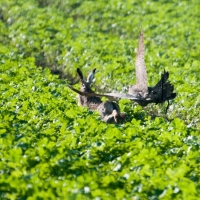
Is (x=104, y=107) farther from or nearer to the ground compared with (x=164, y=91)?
nearer to the ground

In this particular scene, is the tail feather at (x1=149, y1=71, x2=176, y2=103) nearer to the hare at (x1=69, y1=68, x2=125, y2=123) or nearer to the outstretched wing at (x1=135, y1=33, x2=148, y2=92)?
the outstretched wing at (x1=135, y1=33, x2=148, y2=92)

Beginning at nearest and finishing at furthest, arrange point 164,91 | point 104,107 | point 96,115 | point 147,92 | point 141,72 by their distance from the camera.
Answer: point 96,115 < point 164,91 < point 104,107 < point 147,92 < point 141,72

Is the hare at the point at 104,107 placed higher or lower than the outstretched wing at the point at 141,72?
lower

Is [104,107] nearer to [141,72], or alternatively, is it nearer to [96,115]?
[96,115]

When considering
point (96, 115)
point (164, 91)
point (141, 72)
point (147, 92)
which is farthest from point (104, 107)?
point (141, 72)

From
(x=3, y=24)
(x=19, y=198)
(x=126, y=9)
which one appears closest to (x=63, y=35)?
(x=3, y=24)

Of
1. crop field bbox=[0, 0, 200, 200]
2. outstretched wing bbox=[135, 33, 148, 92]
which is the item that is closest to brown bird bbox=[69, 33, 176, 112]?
outstretched wing bbox=[135, 33, 148, 92]

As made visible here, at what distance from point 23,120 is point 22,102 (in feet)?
2.58

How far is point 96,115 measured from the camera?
9.30m

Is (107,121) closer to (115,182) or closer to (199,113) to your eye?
(199,113)

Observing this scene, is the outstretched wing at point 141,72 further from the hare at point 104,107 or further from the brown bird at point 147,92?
the hare at point 104,107

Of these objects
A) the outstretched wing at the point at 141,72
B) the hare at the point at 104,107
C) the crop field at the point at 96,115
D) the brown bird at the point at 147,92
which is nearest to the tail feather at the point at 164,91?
the brown bird at the point at 147,92

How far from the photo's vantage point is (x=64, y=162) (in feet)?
21.9

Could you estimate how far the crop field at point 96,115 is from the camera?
6.27 metres
